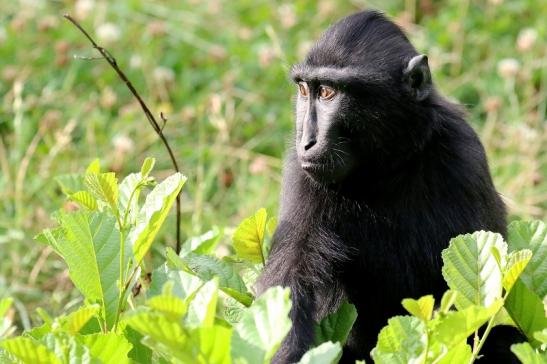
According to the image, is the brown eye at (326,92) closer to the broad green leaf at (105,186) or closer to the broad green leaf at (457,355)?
the broad green leaf at (105,186)

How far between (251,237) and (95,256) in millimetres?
667

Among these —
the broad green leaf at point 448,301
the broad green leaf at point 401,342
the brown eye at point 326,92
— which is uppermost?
the broad green leaf at point 448,301

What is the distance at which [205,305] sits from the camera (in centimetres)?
212

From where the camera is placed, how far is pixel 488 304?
2400 mm

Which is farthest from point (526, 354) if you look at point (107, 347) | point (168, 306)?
point (107, 347)

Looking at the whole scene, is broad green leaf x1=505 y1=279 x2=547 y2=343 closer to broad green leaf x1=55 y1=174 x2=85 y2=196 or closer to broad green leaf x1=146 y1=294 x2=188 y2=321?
broad green leaf x1=146 y1=294 x2=188 y2=321

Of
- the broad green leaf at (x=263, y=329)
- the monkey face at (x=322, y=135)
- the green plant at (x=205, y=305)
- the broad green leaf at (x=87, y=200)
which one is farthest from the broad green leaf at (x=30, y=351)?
the monkey face at (x=322, y=135)

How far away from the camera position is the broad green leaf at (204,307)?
2100mm

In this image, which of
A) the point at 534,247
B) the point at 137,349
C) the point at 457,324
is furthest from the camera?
the point at 534,247

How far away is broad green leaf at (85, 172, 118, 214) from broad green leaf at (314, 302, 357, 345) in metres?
0.75

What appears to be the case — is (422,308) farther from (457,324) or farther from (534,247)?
(534,247)

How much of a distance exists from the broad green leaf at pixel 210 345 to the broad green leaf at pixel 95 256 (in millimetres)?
715

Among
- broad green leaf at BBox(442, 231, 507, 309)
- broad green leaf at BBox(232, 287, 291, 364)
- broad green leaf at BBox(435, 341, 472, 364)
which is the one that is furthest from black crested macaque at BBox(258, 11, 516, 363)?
broad green leaf at BBox(232, 287, 291, 364)

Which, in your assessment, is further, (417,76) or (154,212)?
(417,76)
